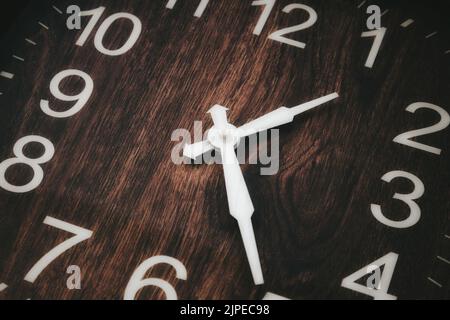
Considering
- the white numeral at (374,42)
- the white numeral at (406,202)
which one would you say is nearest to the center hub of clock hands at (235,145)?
the white numeral at (374,42)

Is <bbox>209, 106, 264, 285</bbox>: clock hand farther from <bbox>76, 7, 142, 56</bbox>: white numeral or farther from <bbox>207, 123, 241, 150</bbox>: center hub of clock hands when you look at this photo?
<bbox>76, 7, 142, 56</bbox>: white numeral

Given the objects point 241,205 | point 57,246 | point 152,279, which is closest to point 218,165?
point 241,205

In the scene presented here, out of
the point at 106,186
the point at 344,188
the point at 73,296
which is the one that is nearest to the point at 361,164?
the point at 344,188

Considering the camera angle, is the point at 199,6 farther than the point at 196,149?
Yes

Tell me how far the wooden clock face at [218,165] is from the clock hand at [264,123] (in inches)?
1.7

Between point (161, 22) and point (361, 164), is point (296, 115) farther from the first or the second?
point (161, 22)

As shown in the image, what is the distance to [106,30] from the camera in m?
1.61

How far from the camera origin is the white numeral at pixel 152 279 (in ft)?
3.98

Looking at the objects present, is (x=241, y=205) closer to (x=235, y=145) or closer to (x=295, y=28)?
(x=235, y=145)

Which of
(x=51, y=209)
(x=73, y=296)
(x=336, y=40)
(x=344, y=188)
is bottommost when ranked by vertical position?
(x=73, y=296)

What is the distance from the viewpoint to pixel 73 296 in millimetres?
1207

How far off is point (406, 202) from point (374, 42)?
0.51m

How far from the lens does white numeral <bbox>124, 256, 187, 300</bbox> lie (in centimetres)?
121

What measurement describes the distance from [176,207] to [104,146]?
26 centimetres
